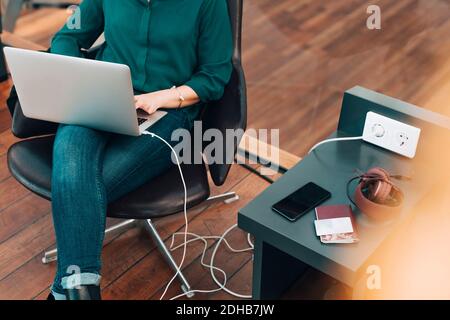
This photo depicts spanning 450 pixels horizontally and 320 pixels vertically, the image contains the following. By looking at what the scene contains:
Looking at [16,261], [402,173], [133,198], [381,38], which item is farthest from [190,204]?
[381,38]

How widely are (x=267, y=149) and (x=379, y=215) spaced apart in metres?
1.07

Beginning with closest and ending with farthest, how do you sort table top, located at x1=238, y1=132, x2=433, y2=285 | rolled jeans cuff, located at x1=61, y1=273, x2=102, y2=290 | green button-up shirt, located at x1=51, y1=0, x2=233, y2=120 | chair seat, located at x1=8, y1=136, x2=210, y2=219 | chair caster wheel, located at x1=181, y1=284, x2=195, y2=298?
table top, located at x1=238, y1=132, x2=433, y2=285 < rolled jeans cuff, located at x1=61, y1=273, x2=102, y2=290 < chair seat, located at x1=8, y1=136, x2=210, y2=219 < green button-up shirt, located at x1=51, y1=0, x2=233, y2=120 < chair caster wheel, located at x1=181, y1=284, x2=195, y2=298

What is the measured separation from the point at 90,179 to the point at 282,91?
138 centimetres

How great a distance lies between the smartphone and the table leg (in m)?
0.10

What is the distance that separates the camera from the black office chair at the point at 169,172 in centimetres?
166

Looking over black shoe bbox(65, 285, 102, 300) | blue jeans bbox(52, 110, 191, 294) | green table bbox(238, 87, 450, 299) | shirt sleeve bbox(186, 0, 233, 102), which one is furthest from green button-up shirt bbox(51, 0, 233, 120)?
black shoe bbox(65, 285, 102, 300)

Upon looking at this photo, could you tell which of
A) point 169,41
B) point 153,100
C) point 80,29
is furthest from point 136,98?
point 80,29

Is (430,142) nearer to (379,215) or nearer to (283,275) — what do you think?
(379,215)

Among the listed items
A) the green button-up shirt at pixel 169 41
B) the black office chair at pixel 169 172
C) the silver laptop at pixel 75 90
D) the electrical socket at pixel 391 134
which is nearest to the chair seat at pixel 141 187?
the black office chair at pixel 169 172

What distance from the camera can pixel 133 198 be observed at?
5.49 feet

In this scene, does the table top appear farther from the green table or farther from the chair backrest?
the chair backrest

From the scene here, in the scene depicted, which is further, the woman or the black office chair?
the black office chair

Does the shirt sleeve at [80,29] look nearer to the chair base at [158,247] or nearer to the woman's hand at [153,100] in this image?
the woman's hand at [153,100]

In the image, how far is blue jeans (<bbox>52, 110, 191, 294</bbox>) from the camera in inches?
60.5
